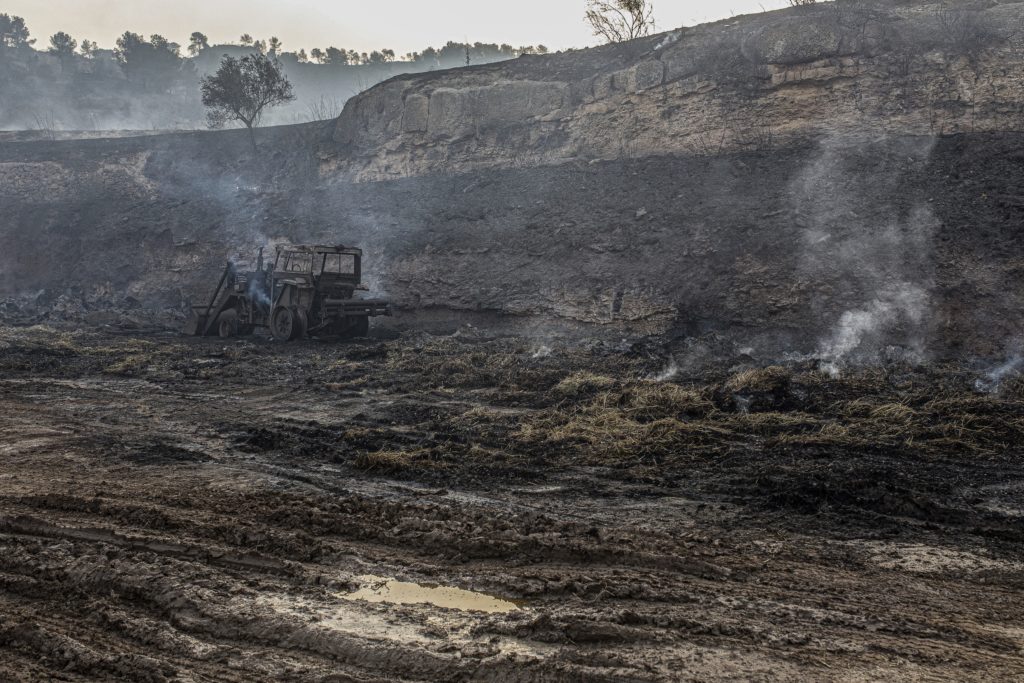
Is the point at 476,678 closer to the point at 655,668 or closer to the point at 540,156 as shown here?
the point at 655,668

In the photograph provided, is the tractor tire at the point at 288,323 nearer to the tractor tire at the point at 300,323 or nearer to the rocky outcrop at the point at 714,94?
the tractor tire at the point at 300,323

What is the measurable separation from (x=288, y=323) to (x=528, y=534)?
1332cm

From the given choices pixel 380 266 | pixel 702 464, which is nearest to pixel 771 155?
pixel 380 266

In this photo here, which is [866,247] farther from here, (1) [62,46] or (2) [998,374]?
(1) [62,46]

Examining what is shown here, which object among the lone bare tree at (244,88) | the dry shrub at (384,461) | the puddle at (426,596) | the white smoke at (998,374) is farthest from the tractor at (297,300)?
the lone bare tree at (244,88)

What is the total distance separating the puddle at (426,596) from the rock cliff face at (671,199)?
32.6 feet

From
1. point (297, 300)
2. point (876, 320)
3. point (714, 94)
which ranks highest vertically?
point (714, 94)

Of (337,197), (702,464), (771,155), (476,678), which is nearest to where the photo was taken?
(476,678)

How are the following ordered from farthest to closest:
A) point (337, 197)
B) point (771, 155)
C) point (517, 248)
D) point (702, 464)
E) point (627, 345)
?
point (337, 197)
point (517, 248)
point (771, 155)
point (627, 345)
point (702, 464)

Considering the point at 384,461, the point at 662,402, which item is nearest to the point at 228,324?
the point at 662,402

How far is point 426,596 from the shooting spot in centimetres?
468

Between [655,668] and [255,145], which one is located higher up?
[255,145]

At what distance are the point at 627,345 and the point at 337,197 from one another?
559 inches

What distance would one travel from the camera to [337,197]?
26.0 meters
